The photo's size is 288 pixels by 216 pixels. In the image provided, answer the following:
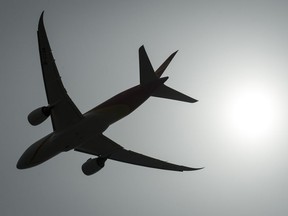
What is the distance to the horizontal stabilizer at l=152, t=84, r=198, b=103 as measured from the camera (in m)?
32.3

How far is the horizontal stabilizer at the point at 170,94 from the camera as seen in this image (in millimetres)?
32312

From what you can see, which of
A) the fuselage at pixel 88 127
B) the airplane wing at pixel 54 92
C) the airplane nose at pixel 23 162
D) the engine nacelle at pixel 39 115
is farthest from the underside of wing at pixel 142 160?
the engine nacelle at pixel 39 115

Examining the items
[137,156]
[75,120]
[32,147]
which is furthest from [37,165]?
[137,156]

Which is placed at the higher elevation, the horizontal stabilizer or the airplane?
the horizontal stabilizer

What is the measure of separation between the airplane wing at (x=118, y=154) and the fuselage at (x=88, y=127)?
103 inches

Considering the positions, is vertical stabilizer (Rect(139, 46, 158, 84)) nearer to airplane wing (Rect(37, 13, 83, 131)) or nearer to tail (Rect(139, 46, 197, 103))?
tail (Rect(139, 46, 197, 103))

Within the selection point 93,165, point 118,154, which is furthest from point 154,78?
point 93,165

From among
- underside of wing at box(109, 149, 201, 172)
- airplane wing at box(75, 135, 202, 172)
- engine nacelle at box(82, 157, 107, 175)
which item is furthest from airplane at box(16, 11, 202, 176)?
underside of wing at box(109, 149, 201, 172)

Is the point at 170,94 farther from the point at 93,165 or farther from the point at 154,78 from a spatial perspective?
the point at 93,165

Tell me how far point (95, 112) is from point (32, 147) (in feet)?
16.6

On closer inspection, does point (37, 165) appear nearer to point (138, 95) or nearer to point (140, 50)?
point (138, 95)

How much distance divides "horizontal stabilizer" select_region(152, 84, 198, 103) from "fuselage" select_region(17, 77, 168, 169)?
1370 mm

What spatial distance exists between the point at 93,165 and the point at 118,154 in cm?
255

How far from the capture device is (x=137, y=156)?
3541 cm
